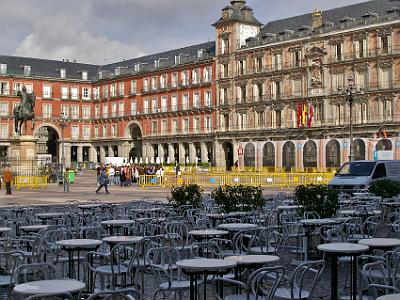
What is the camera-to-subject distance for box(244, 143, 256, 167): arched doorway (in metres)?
64.7

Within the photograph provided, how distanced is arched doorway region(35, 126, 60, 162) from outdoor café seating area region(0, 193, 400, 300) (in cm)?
7157

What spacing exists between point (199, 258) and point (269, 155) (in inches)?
2207

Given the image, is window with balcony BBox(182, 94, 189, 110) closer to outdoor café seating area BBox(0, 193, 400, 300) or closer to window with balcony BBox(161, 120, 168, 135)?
window with balcony BBox(161, 120, 168, 135)

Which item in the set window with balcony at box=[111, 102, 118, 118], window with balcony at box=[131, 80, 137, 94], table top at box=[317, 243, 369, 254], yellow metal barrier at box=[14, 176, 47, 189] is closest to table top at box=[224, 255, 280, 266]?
Result: table top at box=[317, 243, 369, 254]

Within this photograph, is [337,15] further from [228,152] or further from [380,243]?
[380,243]

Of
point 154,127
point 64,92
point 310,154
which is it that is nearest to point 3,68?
point 64,92

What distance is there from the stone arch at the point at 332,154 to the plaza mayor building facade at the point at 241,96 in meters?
0.10

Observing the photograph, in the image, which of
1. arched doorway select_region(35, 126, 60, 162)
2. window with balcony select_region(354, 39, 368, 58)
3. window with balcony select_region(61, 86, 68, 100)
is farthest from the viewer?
arched doorway select_region(35, 126, 60, 162)

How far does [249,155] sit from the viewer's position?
65.2 meters

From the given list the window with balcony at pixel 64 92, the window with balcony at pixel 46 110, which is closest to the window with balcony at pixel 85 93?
the window with balcony at pixel 64 92

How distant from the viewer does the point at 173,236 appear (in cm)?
948

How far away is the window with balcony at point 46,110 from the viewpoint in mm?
82750

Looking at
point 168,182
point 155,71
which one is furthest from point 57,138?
point 168,182

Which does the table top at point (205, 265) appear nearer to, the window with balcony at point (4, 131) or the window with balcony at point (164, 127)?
the window with balcony at point (164, 127)
